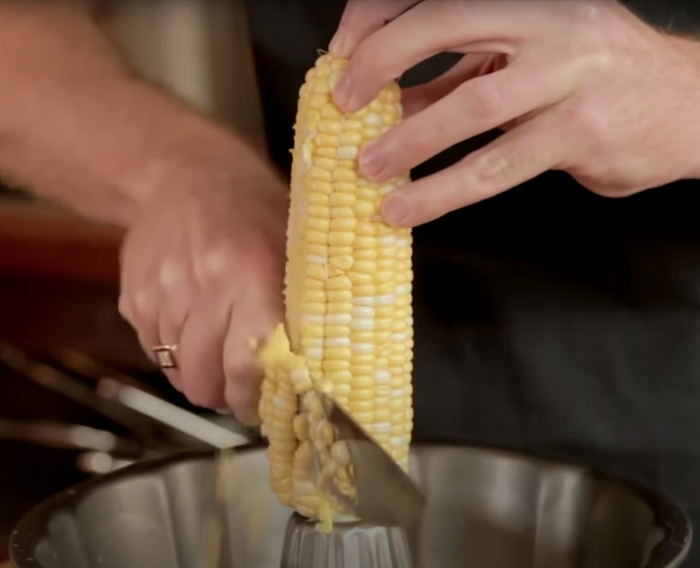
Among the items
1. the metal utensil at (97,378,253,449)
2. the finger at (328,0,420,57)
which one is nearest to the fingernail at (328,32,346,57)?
the finger at (328,0,420,57)

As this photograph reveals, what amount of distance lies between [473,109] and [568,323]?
1.09 ft

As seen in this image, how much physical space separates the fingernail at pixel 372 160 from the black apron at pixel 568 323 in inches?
10.3

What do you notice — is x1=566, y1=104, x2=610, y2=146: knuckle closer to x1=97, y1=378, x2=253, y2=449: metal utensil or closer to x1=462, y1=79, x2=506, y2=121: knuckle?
x1=462, y1=79, x2=506, y2=121: knuckle

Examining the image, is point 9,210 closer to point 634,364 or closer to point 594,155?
point 634,364

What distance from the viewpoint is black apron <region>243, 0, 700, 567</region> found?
2.68 ft

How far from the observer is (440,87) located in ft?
2.12

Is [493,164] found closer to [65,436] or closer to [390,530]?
[390,530]

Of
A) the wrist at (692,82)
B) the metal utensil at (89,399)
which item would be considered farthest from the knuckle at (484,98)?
the metal utensil at (89,399)

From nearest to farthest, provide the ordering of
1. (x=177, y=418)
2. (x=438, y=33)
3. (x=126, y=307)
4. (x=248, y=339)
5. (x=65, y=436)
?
(x=438, y=33) → (x=248, y=339) → (x=126, y=307) → (x=177, y=418) → (x=65, y=436)

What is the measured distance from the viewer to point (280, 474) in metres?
0.62

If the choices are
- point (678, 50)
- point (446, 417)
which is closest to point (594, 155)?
point (678, 50)

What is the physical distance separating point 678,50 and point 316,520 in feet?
1.08

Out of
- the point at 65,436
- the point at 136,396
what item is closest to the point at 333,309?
the point at 136,396

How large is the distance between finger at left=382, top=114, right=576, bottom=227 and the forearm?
0.25 metres
